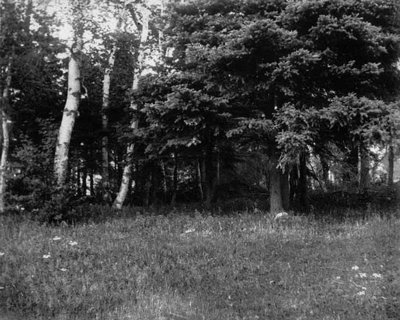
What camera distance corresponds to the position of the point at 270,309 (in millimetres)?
6523

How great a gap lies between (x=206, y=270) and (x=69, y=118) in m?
7.37

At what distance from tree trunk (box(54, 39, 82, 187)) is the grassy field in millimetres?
2041

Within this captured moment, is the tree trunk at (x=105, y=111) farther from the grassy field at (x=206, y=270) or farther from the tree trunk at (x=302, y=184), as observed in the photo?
the grassy field at (x=206, y=270)

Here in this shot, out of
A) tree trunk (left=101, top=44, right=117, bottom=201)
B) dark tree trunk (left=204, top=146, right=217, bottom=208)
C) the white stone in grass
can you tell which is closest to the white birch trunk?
tree trunk (left=101, top=44, right=117, bottom=201)

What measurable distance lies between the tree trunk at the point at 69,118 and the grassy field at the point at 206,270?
6.70 feet

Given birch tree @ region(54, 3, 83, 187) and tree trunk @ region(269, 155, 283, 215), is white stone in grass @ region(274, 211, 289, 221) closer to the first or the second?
tree trunk @ region(269, 155, 283, 215)

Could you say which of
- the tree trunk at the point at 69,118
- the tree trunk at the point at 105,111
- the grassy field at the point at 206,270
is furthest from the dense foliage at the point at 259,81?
the tree trunk at the point at 105,111

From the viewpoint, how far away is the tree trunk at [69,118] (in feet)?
42.7

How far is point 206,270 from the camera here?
8.17 metres

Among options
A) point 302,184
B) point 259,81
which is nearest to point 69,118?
point 259,81

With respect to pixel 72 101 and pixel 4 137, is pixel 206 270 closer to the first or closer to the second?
pixel 72 101

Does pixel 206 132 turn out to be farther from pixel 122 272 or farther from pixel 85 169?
pixel 85 169

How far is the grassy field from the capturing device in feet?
21.2

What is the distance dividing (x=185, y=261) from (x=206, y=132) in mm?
5172
